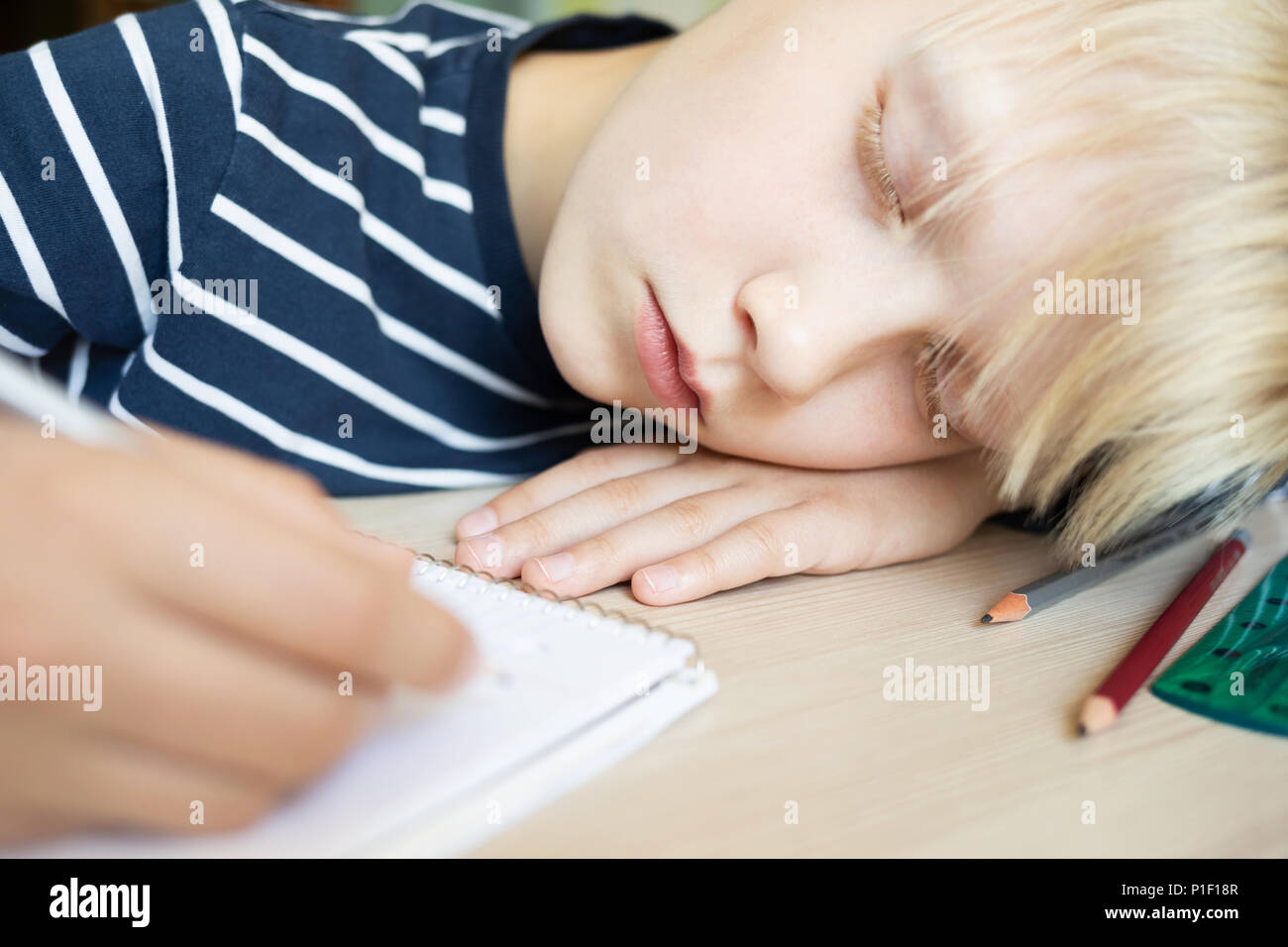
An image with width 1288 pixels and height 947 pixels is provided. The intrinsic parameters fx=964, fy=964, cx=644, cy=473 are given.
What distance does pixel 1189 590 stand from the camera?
1.67ft

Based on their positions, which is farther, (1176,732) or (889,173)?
(889,173)

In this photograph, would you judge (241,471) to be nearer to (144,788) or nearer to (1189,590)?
(144,788)

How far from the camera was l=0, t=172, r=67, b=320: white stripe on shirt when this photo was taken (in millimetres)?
534

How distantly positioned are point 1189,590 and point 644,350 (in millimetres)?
328

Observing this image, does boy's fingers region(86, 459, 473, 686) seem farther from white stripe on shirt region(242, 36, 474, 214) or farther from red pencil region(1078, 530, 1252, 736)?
white stripe on shirt region(242, 36, 474, 214)

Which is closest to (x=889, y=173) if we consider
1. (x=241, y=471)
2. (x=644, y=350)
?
(x=644, y=350)

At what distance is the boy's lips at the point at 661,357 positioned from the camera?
574 millimetres

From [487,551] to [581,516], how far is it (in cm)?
8

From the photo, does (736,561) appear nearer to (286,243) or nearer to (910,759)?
(910,759)

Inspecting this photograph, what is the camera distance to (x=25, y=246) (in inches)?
21.3

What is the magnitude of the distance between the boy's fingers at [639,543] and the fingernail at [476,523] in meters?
0.05

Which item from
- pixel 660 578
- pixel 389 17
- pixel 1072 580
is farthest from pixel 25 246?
pixel 1072 580

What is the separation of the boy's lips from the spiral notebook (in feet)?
0.71

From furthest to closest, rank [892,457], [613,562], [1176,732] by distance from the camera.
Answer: [892,457], [613,562], [1176,732]
